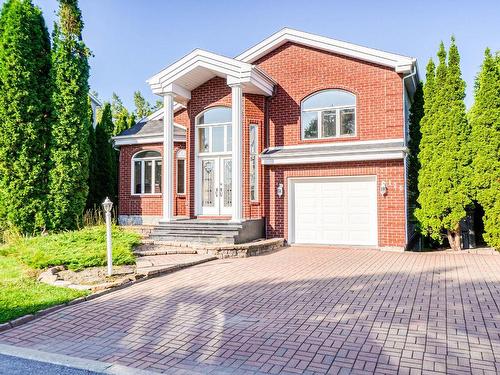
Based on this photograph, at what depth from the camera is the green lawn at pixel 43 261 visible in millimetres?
6234

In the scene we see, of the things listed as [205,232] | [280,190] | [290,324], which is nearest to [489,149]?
[280,190]

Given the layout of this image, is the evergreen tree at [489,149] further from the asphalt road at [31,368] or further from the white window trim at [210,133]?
the asphalt road at [31,368]

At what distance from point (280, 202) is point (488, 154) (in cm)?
646

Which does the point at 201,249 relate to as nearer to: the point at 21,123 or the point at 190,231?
the point at 190,231

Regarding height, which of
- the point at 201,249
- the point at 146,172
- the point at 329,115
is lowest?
the point at 201,249

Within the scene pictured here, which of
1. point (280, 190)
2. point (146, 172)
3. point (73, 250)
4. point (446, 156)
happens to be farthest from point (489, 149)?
point (146, 172)

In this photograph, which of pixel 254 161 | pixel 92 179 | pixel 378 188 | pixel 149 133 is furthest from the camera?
pixel 92 179

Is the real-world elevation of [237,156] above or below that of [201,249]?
above

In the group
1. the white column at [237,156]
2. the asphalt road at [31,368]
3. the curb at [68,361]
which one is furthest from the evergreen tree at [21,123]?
the asphalt road at [31,368]

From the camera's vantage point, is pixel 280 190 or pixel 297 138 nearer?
pixel 280 190

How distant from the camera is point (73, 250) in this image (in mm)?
9586

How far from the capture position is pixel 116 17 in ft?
45.7

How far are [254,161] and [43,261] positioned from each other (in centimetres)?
724

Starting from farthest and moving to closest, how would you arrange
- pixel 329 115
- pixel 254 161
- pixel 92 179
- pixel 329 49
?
pixel 92 179 → pixel 254 161 → pixel 329 115 → pixel 329 49
